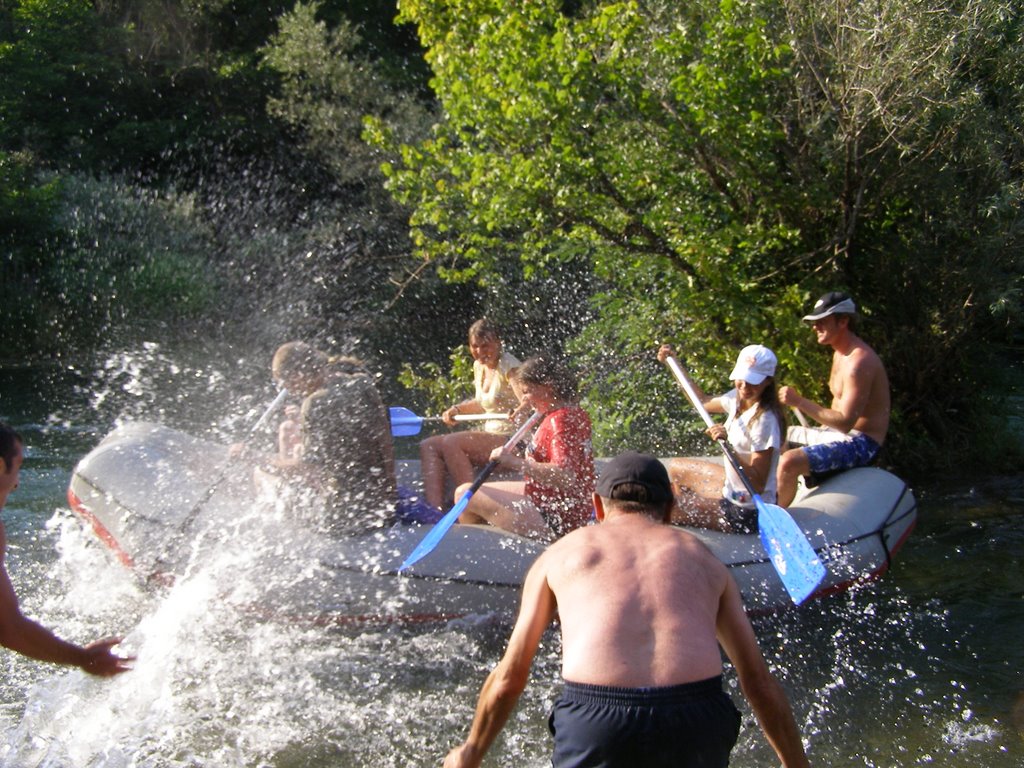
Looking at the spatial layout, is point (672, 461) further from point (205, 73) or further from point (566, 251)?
point (205, 73)

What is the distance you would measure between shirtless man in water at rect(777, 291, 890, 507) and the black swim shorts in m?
3.56

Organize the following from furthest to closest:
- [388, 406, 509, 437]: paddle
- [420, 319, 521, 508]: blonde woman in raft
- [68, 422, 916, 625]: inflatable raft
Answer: [388, 406, 509, 437]: paddle → [420, 319, 521, 508]: blonde woman in raft → [68, 422, 916, 625]: inflatable raft

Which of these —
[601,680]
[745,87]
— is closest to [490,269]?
[745,87]

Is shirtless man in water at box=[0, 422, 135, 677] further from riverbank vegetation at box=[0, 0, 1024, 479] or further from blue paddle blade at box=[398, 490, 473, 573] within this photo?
riverbank vegetation at box=[0, 0, 1024, 479]

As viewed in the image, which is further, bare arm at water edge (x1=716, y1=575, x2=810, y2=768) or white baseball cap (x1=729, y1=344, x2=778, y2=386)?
white baseball cap (x1=729, y1=344, x2=778, y2=386)

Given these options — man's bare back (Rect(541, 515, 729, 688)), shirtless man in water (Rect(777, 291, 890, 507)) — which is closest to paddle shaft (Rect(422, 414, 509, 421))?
shirtless man in water (Rect(777, 291, 890, 507))

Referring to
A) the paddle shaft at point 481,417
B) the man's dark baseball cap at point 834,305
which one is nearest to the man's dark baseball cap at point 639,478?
the man's dark baseball cap at point 834,305

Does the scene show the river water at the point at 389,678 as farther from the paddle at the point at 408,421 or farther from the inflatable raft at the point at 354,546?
the paddle at the point at 408,421

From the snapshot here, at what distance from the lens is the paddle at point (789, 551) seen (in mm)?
4699

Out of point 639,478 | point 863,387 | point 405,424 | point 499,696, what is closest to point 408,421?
point 405,424

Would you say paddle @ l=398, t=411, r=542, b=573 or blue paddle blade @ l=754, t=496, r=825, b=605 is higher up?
paddle @ l=398, t=411, r=542, b=573

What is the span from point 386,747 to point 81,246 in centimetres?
1291

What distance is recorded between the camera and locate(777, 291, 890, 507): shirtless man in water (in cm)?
619

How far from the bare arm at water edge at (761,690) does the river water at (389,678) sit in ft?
5.69
